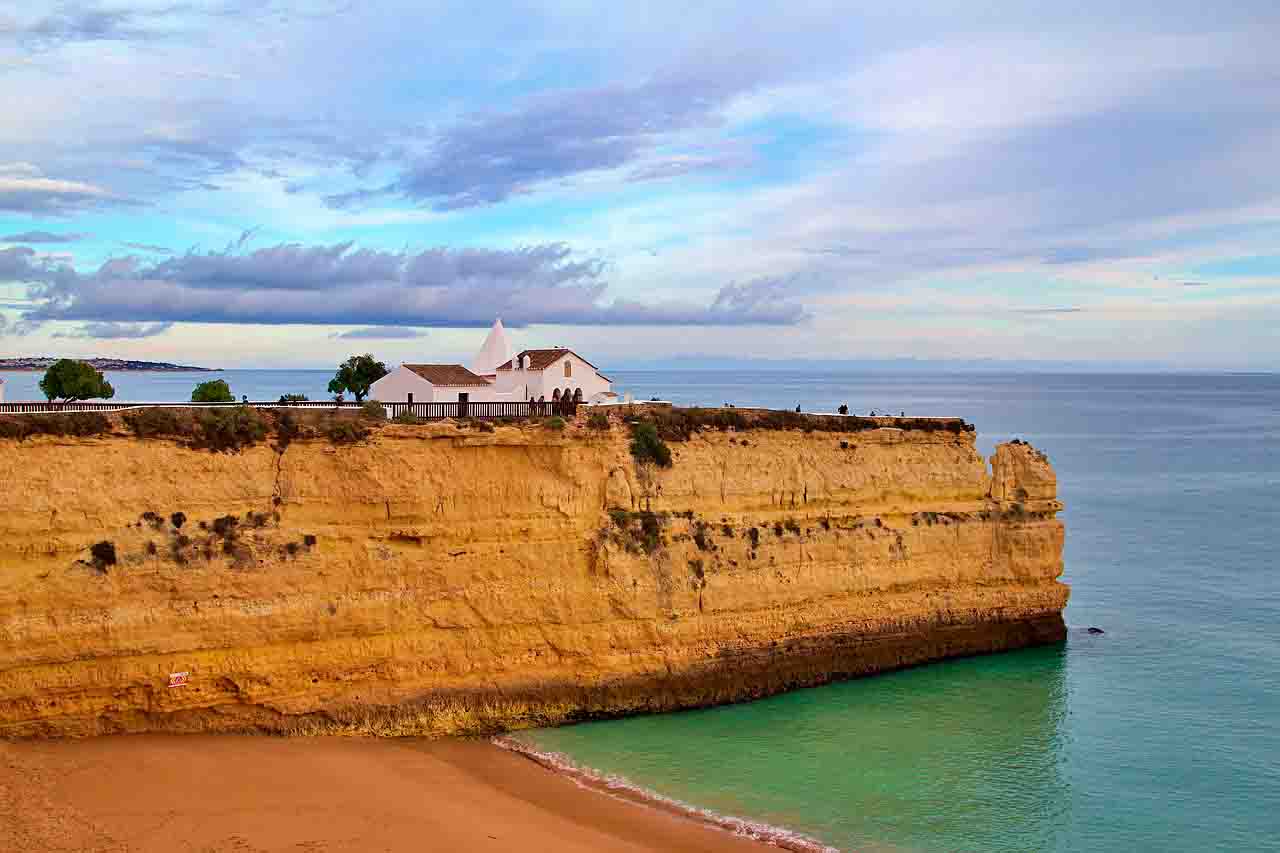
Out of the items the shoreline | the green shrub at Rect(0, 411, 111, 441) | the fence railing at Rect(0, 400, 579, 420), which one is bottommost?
the shoreline

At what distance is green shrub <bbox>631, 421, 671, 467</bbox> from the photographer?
85.6 ft

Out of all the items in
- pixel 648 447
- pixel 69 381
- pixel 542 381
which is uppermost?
pixel 542 381

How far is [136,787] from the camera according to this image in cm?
1819

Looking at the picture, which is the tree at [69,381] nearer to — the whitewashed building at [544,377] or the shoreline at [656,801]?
the whitewashed building at [544,377]

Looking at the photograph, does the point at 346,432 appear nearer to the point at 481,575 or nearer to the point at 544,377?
the point at 481,575

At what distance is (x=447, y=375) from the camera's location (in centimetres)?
3234

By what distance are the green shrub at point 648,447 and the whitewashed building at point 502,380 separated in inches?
Answer: 209

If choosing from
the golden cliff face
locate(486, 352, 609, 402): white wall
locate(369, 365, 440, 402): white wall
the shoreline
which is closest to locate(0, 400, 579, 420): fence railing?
the golden cliff face

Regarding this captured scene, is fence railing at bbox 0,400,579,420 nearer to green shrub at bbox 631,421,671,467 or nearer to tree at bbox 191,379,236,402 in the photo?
green shrub at bbox 631,421,671,467

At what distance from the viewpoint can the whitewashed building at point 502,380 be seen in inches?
1252

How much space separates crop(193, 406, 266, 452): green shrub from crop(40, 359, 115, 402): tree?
999 centimetres

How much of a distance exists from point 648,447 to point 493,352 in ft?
42.8

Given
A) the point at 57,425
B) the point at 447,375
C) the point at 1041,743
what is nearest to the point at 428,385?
the point at 447,375

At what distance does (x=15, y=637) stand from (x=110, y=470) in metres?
3.62
